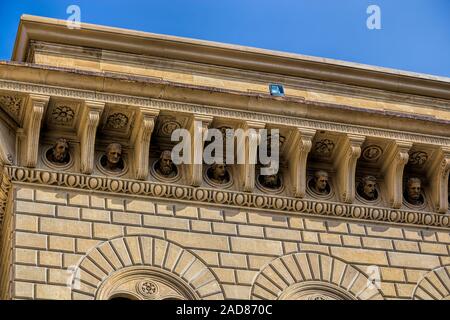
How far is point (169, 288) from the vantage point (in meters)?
23.2

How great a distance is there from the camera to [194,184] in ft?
80.0

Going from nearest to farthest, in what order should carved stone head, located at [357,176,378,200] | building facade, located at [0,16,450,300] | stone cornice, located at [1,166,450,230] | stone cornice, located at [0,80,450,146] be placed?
1. building facade, located at [0,16,450,300]
2. stone cornice, located at [1,166,450,230]
3. stone cornice, located at [0,80,450,146]
4. carved stone head, located at [357,176,378,200]

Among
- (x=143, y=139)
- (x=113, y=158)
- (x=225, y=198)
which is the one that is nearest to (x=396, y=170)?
(x=225, y=198)

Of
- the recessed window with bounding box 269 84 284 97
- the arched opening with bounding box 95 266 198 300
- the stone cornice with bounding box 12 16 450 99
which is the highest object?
the stone cornice with bounding box 12 16 450 99

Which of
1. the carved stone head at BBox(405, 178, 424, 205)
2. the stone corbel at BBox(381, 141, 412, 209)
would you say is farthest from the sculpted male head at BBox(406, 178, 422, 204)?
the stone corbel at BBox(381, 141, 412, 209)

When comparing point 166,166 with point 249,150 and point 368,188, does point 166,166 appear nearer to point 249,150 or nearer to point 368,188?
point 249,150

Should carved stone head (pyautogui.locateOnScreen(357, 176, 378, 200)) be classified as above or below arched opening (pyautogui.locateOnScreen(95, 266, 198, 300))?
above

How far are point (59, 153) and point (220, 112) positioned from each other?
2613 millimetres

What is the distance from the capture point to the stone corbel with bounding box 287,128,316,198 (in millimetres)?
24938

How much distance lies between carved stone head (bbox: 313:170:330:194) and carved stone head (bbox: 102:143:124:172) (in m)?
3.19

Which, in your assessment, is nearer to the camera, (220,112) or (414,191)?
(220,112)

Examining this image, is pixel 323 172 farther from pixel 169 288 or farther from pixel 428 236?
pixel 169 288

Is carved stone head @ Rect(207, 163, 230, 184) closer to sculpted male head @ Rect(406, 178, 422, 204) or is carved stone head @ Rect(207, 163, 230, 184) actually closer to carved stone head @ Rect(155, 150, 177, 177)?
carved stone head @ Rect(155, 150, 177, 177)
